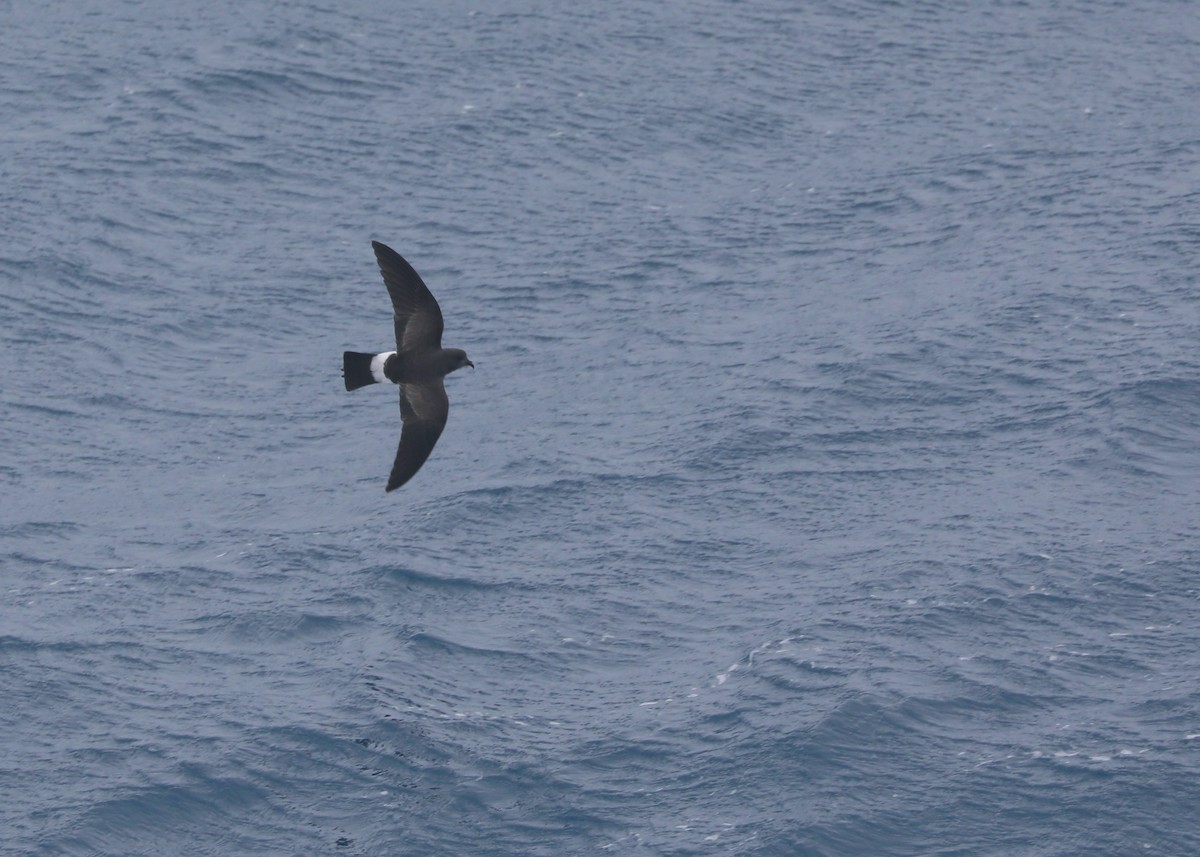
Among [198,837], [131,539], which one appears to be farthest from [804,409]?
[198,837]

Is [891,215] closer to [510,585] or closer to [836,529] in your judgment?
[836,529]

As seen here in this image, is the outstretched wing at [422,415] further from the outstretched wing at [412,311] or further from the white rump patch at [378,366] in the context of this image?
the outstretched wing at [412,311]

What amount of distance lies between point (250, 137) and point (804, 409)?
77.8 feet

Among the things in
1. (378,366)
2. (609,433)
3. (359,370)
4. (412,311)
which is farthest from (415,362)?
(609,433)

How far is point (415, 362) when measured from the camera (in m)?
34.7

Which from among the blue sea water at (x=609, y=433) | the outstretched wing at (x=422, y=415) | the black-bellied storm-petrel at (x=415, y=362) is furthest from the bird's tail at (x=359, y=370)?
the blue sea water at (x=609, y=433)

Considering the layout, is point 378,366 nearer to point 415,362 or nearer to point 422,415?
point 415,362

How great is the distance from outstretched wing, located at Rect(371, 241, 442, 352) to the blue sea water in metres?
11.6

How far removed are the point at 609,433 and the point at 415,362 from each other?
2144 centimetres

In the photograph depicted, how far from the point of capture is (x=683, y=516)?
5209cm

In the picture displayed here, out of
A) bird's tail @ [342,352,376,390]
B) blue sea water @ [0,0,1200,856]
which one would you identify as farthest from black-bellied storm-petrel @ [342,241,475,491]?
blue sea water @ [0,0,1200,856]

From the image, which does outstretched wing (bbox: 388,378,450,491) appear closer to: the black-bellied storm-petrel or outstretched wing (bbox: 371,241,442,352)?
the black-bellied storm-petrel

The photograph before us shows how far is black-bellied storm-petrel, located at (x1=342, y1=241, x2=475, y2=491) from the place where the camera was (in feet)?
113

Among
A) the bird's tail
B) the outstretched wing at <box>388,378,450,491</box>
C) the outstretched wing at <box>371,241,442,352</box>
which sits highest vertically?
the outstretched wing at <box>371,241,442,352</box>
